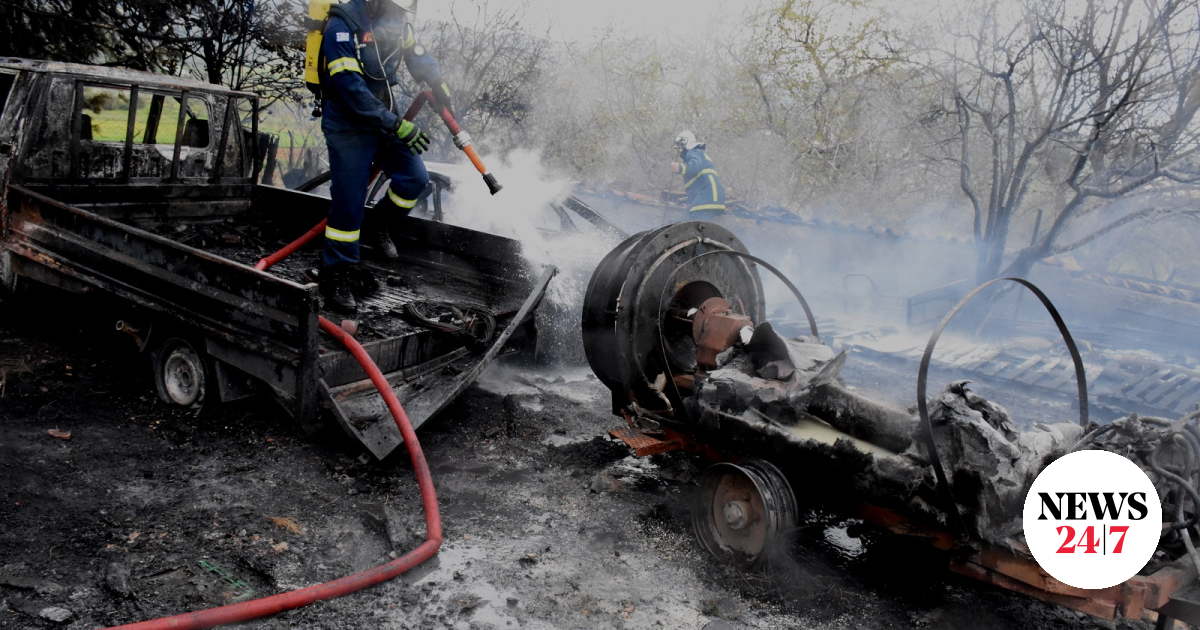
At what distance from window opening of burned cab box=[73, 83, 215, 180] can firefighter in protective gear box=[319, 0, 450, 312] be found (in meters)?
1.84

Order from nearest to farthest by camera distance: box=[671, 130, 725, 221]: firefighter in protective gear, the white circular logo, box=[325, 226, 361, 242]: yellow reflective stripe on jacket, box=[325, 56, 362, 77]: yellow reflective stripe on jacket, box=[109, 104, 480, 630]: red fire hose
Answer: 1. box=[109, 104, 480, 630]: red fire hose
2. the white circular logo
3. box=[325, 56, 362, 77]: yellow reflective stripe on jacket
4. box=[325, 226, 361, 242]: yellow reflective stripe on jacket
5. box=[671, 130, 725, 221]: firefighter in protective gear

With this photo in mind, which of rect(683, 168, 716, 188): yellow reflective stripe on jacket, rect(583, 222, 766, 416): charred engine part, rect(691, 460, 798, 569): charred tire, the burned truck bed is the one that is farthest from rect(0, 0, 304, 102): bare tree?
rect(691, 460, 798, 569): charred tire

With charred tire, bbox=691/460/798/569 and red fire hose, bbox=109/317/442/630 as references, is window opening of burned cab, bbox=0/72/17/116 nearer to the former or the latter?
red fire hose, bbox=109/317/442/630

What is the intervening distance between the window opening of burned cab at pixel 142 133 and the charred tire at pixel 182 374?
1.91 meters

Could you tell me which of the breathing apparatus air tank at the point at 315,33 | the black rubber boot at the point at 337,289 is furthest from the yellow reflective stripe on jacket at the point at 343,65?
the black rubber boot at the point at 337,289

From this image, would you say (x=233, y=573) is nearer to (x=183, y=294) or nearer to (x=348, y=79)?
(x=183, y=294)

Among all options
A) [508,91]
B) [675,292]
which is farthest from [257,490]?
[508,91]

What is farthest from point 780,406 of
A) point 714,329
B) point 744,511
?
point 714,329

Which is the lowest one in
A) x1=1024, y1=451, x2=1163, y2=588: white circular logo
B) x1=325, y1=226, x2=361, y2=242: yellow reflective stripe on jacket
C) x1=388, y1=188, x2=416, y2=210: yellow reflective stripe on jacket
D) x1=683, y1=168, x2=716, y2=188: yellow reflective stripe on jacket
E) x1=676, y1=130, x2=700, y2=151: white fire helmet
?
x1=1024, y1=451, x2=1163, y2=588: white circular logo

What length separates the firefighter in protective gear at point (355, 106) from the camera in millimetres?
4590

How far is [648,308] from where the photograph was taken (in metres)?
4.21

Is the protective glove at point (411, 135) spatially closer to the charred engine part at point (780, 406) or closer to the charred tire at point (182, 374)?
the charred engine part at point (780, 406)

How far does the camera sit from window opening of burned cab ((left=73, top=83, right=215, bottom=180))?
Result: 215 inches

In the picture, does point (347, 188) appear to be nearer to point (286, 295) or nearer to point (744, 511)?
point (286, 295)
